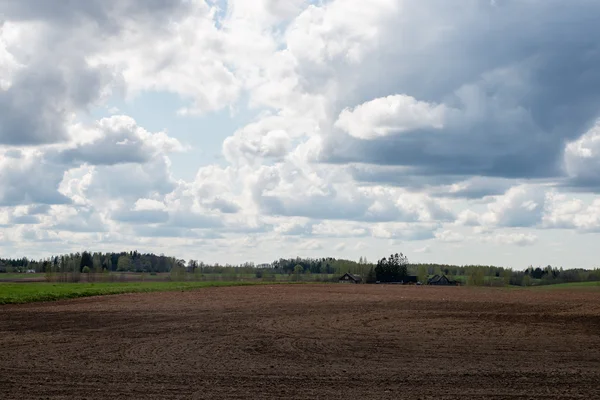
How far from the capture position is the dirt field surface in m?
15.8

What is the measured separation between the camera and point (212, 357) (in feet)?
67.9

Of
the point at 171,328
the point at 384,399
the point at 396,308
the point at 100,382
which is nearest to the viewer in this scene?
the point at 384,399

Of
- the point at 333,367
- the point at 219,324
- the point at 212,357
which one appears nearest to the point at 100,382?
the point at 212,357

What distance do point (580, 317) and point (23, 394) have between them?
98.8 ft

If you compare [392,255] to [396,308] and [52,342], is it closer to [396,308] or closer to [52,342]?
[396,308]

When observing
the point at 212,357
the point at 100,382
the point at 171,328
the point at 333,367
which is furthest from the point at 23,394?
the point at 171,328

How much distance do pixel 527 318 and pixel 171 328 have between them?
1855cm

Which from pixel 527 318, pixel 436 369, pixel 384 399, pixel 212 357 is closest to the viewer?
pixel 384 399

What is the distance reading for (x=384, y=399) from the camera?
581 inches

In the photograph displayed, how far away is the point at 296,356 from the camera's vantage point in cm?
2098

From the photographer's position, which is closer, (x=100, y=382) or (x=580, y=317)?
(x=100, y=382)

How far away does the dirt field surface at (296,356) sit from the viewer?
51.8ft

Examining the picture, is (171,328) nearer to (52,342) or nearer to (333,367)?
(52,342)

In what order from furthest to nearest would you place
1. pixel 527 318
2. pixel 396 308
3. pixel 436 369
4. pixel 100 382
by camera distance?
pixel 396 308 < pixel 527 318 < pixel 436 369 < pixel 100 382
